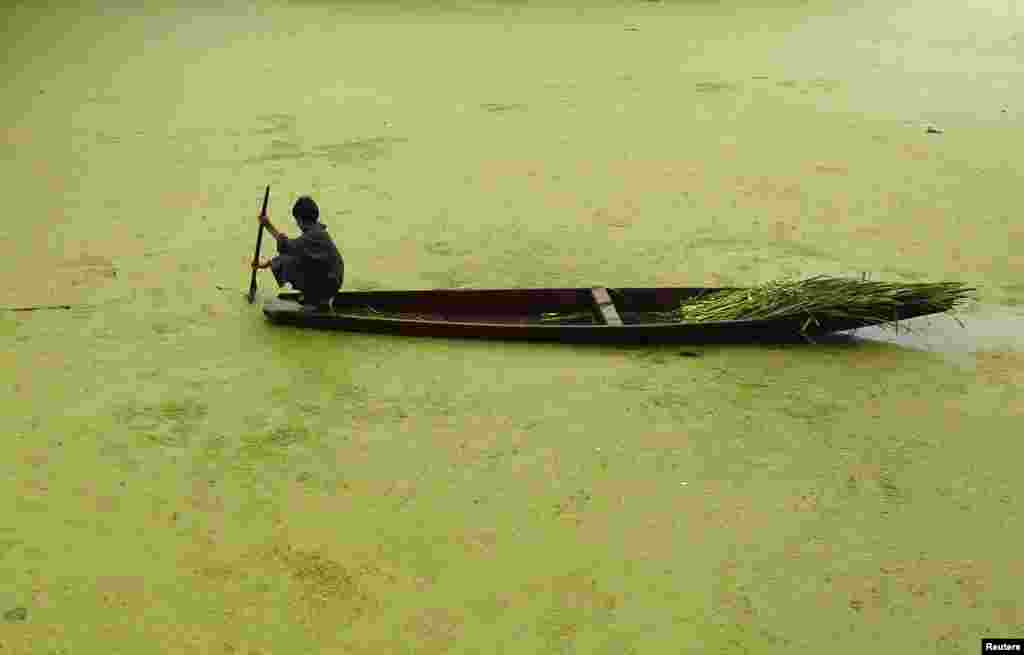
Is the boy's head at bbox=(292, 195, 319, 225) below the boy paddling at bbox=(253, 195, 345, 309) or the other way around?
the other way around

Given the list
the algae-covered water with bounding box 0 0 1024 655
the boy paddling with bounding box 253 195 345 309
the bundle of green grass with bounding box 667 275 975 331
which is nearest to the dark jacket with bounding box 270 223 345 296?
the boy paddling with bounding box 253 195 345 309

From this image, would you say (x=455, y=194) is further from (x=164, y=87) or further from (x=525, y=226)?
(x=164, y=87)

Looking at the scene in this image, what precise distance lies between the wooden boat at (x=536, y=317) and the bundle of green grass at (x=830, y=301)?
4 centimetres

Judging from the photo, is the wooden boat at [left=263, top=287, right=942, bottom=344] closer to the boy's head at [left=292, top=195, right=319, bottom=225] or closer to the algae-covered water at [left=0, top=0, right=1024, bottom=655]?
the algae-covered water at [left=0, top=0, right=1024, bottom=655]

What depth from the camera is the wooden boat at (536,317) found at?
12.4 feet

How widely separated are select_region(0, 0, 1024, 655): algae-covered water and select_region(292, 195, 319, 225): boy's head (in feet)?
1.30

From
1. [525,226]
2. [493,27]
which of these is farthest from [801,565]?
[493,27]

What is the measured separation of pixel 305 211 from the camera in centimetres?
383

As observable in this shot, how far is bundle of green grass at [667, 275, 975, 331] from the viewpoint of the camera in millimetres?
3689

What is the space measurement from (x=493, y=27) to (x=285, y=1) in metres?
1.95

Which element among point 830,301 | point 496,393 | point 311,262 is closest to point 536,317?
point 496,393

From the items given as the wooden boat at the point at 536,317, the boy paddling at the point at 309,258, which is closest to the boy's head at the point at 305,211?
the boy paddling at the point at 309,258

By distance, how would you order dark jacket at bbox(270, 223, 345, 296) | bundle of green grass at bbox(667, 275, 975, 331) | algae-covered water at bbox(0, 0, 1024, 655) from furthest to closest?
dark jacket at bbox(270, 223, 345, 296), bundle of green grass at bbox(667, 275, 975, 331), algae-covered water at bbox(0, 0, 1024, 655)

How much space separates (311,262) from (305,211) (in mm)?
174
